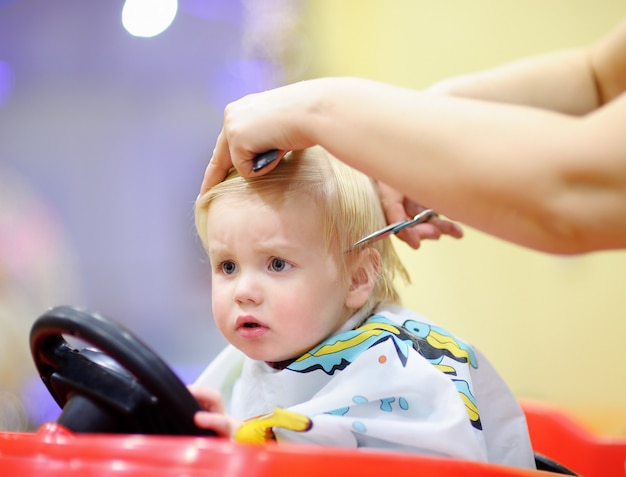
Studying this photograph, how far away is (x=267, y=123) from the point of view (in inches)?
30.4

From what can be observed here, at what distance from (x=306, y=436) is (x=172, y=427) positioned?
131 millimetres

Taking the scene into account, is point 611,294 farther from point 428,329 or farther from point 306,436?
point 306,436

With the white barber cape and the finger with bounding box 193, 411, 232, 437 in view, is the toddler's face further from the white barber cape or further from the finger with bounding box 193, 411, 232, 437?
the finger with bounding box 193, 411, 232, 437

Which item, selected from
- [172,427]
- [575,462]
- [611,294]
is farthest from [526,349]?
[172,427]

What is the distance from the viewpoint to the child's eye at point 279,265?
0.92m

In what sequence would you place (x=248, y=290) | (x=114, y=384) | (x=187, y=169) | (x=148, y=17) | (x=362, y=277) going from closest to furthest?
(x=114, y=384), (x=248, y=290), (x=362, y=277), (x=187, y=169), (x=148, y=17)

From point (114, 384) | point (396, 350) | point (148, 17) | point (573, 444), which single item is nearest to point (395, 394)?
point (396, 350)

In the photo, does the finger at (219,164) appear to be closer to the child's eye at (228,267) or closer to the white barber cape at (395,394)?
the child's eye at (228,267)

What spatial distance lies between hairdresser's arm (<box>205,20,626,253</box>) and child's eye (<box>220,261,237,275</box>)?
0.28 metres

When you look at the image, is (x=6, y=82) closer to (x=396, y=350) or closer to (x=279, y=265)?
(x=279, y=265)

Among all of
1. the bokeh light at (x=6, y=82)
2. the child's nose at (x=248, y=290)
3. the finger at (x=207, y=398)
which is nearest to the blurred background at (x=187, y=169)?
the bokeh light at (x=6, y=82)

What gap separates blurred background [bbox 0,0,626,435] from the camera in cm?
247

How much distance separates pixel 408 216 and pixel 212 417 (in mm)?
521

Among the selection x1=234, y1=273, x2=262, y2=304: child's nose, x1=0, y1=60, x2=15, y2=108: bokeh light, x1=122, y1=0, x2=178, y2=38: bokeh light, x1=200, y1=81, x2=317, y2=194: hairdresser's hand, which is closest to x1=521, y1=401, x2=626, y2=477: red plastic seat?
x1=234, y1=273, x2=262, y2=304: child's nose
